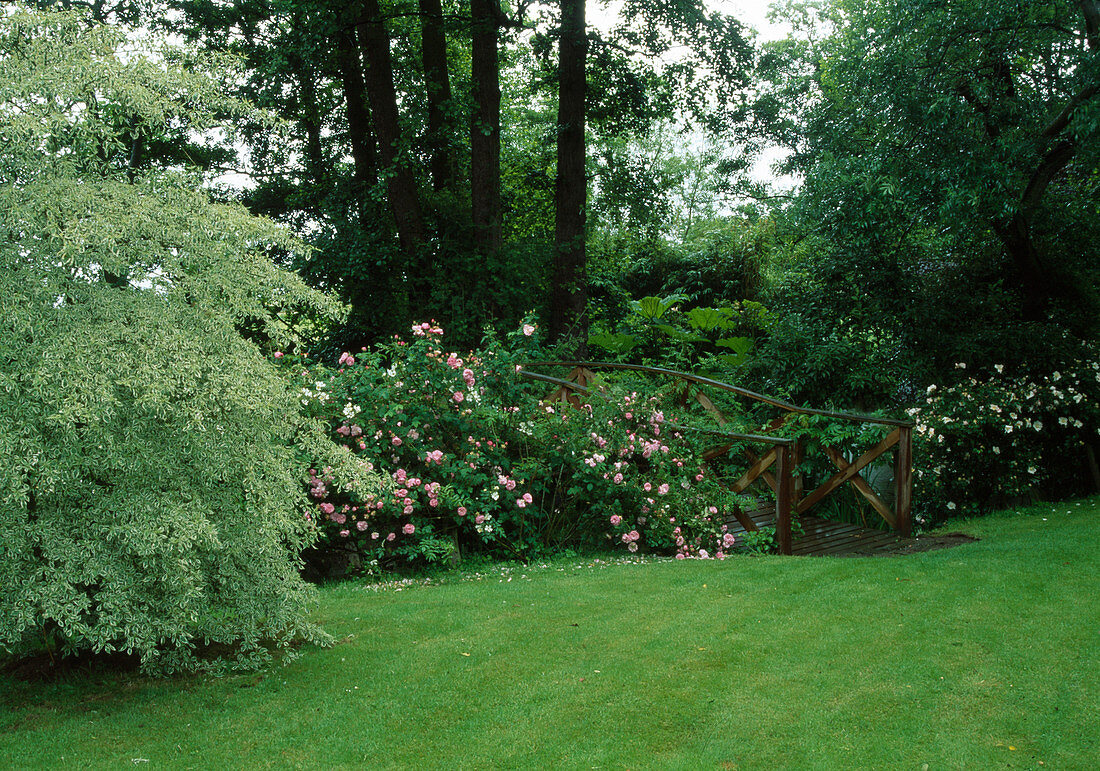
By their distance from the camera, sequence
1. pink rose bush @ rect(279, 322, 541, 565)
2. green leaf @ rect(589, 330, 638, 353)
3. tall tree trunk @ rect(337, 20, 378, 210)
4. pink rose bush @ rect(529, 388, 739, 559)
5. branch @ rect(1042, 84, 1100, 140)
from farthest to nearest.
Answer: green leaf @ rect(589, 330, 638, 353) → tall tree trunk @ rect(337, 20, 378, 210) → branch @ rect(1042, 84, 1100, 140) → pink rose bush @ rect(529, 388, 739, 559) → pink rose bush @ rect(279, 322, 541, 565)

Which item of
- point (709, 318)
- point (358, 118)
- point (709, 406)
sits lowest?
point (709, 406)

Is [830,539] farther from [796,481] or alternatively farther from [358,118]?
[358,118]

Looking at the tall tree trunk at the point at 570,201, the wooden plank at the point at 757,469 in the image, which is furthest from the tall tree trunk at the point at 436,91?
the wooden plank at the point at 757,469

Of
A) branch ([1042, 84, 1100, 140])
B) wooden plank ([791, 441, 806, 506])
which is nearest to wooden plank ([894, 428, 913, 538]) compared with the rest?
wooden plank ([791, 441, 806, 506])

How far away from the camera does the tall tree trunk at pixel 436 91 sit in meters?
13.5

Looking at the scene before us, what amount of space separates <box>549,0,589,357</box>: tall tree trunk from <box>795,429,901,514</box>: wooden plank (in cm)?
495

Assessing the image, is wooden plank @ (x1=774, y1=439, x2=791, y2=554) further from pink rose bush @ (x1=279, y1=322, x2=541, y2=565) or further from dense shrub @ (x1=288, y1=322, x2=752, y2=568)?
pink rose bush @ (x1=279, y1=322, x2=541, y2=565)

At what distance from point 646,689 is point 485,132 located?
985 centimetres

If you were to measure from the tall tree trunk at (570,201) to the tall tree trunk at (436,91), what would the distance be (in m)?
1.85

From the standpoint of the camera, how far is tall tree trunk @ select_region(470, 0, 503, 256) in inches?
488

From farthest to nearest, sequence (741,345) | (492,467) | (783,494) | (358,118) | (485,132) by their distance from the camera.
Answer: (741,345), (358,118), (485,132), (783,494), (492,467)

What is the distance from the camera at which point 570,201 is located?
13.3 metres

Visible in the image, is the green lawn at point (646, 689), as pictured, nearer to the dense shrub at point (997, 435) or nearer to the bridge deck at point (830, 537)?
the bridge deck at point (830, 537)

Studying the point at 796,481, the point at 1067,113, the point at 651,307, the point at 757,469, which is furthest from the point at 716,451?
the point at 651,307
